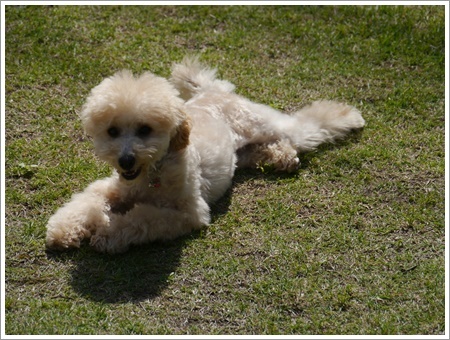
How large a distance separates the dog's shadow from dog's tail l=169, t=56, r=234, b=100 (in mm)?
1863

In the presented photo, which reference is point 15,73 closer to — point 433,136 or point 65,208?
point 65,208

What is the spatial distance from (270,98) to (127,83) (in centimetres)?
260

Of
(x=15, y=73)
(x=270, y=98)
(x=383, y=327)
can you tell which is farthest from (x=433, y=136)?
(x=15, y=73)

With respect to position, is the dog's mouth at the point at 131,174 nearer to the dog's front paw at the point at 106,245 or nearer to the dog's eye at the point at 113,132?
the dog's eye at the point at 113,132

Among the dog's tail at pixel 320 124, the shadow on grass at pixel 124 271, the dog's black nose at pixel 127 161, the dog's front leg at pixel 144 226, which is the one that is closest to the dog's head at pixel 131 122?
the dog's black nose at pixel 127 161

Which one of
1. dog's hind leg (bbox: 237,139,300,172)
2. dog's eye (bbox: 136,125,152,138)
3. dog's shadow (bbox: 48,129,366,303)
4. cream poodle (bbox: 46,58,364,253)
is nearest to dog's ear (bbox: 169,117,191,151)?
cream poodle (bbox: 46,58,364,253)

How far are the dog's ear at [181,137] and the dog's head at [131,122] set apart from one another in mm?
37

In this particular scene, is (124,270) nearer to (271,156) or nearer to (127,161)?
(127,161)

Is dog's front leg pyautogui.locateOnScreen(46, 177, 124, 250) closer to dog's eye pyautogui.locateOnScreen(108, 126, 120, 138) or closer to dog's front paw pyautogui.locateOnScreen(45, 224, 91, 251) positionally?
dog's front paw pyautogui.locateOnScreen(45, 224, 91, 251)

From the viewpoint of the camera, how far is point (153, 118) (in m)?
5.02

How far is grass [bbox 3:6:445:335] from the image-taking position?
465 centimetres

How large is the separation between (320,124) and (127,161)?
2.41 meters

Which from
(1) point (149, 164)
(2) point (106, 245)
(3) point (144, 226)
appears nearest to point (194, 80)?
(1) point (149, 164)

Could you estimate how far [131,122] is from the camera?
5000 millimetres
